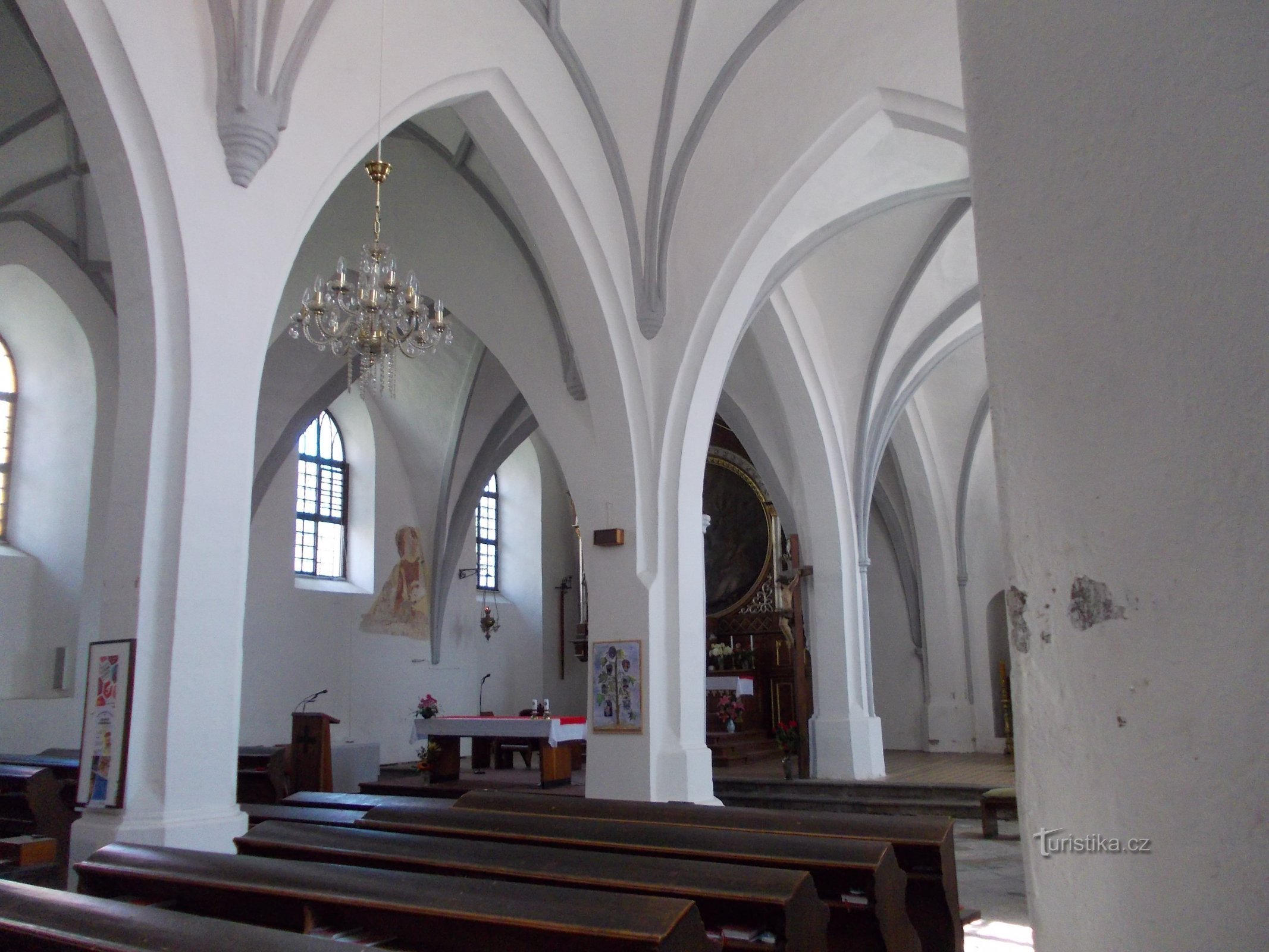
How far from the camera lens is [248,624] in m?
13.8

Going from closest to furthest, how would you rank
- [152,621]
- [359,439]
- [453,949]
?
[453,949] → [152,621] → [359,439]

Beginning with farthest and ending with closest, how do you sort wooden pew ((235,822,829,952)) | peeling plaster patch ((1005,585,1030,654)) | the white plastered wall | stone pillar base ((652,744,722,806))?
the white plastered wall
stone pillar base ((652,744,722,806))
wooden pew ((235,822,829,952))
peeling plaster patch ((1005,585,1030,654))

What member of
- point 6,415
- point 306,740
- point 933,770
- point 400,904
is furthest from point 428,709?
point 400,904

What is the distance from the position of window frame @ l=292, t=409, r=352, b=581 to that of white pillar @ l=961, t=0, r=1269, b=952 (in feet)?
47.3

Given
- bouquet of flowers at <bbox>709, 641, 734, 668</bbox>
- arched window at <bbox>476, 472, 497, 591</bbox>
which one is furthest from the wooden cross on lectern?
bouquet of flowers at <bbox>709, 641, 734, 668</bbox>

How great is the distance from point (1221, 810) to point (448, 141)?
9.97m

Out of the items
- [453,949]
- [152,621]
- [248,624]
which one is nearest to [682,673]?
[152,621]

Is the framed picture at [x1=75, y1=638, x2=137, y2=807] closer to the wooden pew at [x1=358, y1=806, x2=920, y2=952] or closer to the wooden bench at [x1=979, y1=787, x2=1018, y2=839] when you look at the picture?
the wooden pew at [x1=358, y1=806, x2=920, y2=952]

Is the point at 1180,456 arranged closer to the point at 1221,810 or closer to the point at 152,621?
the point at 1221,810

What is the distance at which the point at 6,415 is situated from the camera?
11.7 metres

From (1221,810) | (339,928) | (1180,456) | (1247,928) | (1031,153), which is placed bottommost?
(339,928)

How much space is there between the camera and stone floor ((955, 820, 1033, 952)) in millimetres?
6152

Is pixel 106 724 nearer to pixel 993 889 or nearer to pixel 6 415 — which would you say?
pixel 993 889

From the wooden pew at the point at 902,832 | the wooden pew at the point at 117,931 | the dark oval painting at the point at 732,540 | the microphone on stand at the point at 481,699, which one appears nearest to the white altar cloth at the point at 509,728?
the microphone on stand at the point at 481,699
